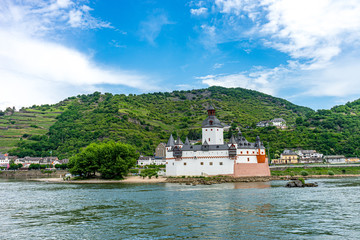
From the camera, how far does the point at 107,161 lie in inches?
2837

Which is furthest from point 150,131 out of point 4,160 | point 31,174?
point 4,160

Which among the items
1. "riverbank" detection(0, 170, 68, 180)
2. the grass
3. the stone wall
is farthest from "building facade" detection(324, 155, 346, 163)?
the grass

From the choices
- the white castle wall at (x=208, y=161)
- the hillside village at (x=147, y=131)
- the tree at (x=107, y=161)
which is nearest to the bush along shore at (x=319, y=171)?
the white castle wall at (x=208, y=161)

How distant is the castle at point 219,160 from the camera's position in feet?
230

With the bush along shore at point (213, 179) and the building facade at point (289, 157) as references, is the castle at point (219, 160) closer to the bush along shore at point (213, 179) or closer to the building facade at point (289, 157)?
the bush along shore at point (213, 179)

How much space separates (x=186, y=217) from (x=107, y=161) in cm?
4745

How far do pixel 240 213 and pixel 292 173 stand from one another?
51.4m

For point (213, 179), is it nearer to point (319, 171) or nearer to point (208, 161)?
point (208, 161)

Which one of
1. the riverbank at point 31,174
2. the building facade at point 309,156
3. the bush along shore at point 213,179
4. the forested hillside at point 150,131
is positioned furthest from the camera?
the forested hillside at point 150,131

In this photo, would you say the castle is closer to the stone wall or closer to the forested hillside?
the stone wall

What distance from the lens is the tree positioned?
7119 cm

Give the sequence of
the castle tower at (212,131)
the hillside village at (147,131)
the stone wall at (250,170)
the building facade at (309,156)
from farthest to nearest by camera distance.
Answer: the hillside village at (147,131) → the building facade at (309,156) → the castle tower at (212,131) → the stone wall at (250,170)

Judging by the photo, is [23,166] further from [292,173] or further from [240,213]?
[240,213]

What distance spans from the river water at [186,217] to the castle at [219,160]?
93.8 ft
